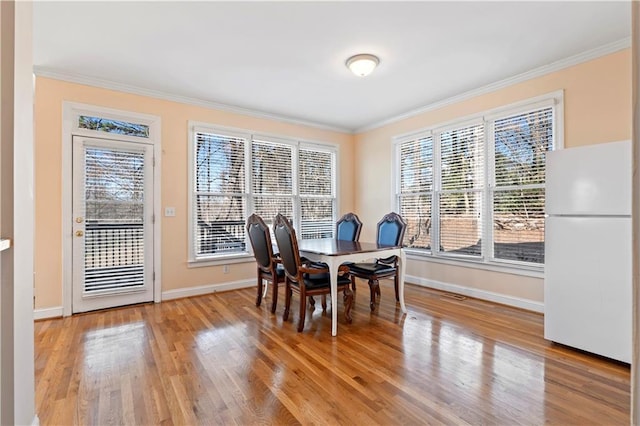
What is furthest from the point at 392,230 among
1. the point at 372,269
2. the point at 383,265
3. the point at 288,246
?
the point at 288,246

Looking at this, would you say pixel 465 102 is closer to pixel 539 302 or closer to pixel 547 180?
pixel 547 180

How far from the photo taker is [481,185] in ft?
13.2

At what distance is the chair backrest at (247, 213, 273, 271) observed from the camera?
341 centimetres

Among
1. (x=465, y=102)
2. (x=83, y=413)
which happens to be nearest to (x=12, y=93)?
(x=83, y=413)

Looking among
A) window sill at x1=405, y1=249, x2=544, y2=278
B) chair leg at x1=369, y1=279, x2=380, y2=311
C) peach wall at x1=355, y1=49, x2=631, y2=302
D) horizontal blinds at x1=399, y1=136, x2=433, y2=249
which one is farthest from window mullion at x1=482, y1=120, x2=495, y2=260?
chair leg at x1=369, y1=279, x2=380, y2=311

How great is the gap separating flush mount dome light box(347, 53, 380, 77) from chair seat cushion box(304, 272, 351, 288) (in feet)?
6.87

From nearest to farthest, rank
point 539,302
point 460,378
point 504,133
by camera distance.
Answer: point 460,378
point 539,302
point 504,133

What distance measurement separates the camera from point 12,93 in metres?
1.24

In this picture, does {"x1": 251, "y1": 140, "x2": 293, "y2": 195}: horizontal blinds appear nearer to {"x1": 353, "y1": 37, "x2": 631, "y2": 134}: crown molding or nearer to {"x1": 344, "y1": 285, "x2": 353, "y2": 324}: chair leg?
{"x1": 353, "y1": 37, "x2": 631, "y2": 134}: crown molding

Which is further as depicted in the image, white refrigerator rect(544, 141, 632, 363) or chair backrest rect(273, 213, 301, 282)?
chair backrest rect(273, 213, 301, 282)

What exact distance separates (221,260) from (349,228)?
1906mm

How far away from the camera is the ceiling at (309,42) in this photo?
7.82 ft

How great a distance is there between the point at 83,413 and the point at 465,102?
4831mm

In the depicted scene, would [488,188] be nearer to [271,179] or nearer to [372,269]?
[372,269]
